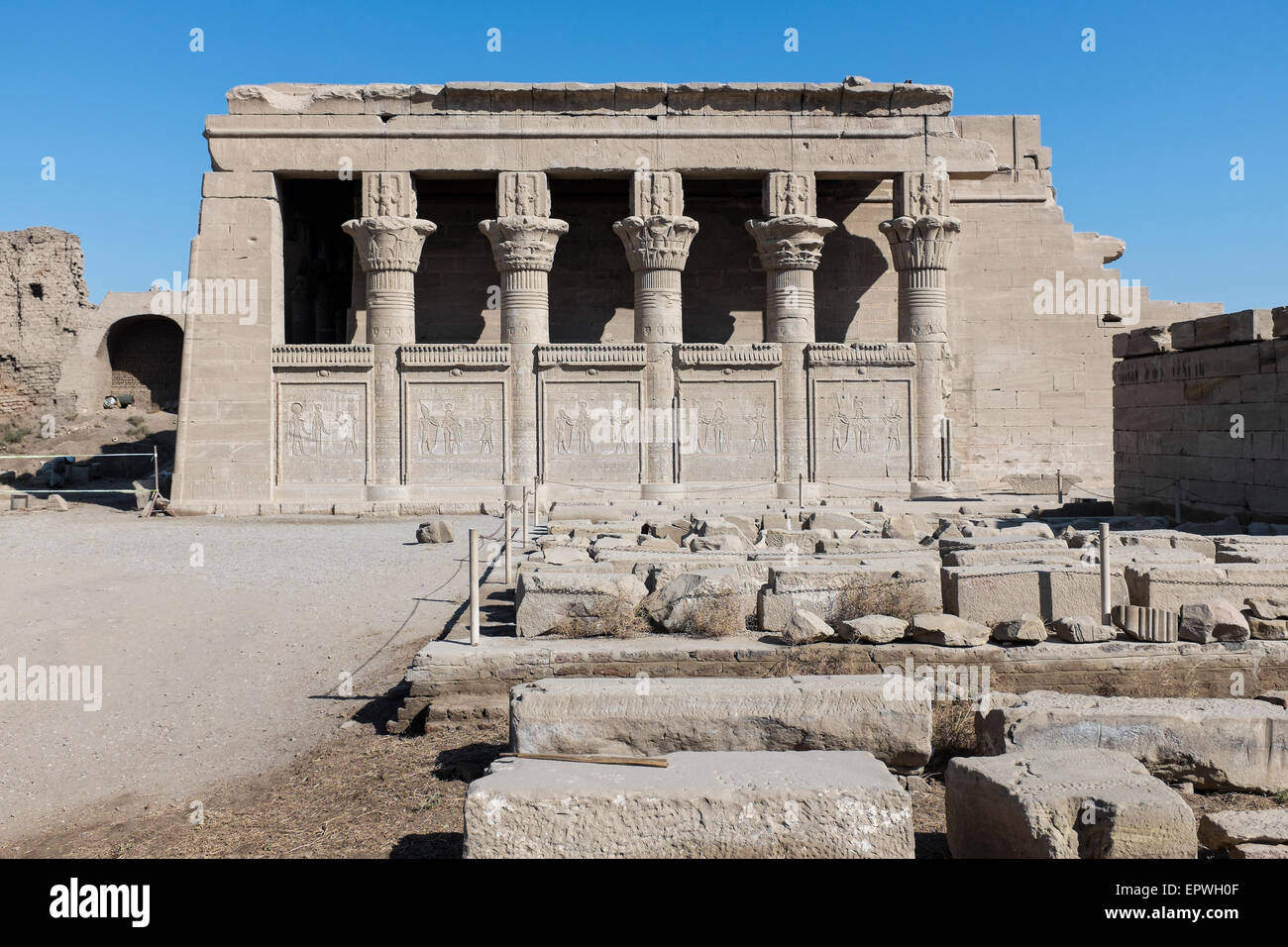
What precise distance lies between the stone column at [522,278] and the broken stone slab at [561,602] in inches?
426

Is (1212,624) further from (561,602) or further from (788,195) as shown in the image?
(788,195)

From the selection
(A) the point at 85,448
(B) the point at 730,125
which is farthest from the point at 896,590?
(A) the point at 85,448

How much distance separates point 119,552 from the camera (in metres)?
12.4

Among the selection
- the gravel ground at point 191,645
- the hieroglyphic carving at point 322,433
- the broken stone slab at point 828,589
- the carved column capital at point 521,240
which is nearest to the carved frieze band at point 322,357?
the hieroglyphic carving at point 322,433

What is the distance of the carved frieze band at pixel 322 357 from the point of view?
17516 mm

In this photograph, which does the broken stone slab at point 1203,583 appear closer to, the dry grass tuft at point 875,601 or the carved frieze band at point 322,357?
the dry grass tuft at point 875,601

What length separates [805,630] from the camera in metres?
6.38

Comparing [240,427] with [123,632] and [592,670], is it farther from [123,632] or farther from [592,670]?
[592,670]

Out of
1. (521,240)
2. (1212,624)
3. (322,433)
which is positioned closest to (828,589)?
(1212,624)

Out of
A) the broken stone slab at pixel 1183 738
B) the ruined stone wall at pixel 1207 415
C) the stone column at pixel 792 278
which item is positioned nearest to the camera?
the broken stone slab at pixel 1183 738

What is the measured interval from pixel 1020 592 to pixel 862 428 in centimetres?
1157

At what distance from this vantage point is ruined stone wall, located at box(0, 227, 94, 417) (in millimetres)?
31156

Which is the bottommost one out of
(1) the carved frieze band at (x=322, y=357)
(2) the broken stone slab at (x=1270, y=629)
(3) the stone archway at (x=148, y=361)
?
(2) the broken stone slab at (x=1270, y=629)

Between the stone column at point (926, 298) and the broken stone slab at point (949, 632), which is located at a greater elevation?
the stone column at point (926, 298)
